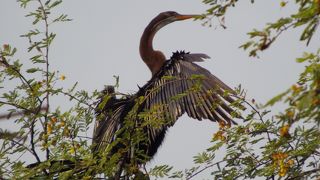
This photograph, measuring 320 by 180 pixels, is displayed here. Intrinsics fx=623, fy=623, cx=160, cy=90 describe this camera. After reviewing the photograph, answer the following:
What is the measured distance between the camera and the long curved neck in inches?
232

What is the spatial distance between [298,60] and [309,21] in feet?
0.48

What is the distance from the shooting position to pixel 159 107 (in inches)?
119

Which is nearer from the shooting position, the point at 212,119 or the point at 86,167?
the point at 86,167

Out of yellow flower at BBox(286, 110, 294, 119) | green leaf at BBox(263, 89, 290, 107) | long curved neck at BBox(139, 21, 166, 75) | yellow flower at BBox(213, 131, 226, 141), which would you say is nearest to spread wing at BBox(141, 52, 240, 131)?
yellow flower at BBox(213, 131, 226, 141)

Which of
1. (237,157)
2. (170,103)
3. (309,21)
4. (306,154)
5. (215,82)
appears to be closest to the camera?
(309,21)

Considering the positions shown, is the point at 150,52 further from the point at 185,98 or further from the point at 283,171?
the point at 283,171

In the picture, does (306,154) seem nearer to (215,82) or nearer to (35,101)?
(35,101)

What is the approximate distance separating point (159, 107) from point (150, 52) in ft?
10.4

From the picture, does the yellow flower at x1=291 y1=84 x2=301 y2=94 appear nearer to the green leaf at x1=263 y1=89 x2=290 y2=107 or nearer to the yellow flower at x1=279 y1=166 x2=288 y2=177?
the green leaf at x1=263 y1=89 x2=290 y2=107

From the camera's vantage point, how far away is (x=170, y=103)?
3807 millimetres

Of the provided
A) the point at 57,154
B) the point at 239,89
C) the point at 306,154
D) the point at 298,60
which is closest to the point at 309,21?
the point at 298,60

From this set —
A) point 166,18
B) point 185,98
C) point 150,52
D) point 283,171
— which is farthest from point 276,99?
point 166,18

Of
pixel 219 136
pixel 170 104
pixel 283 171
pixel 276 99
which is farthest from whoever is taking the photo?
pixel 170 104

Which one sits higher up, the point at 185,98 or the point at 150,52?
the point at 150,52
